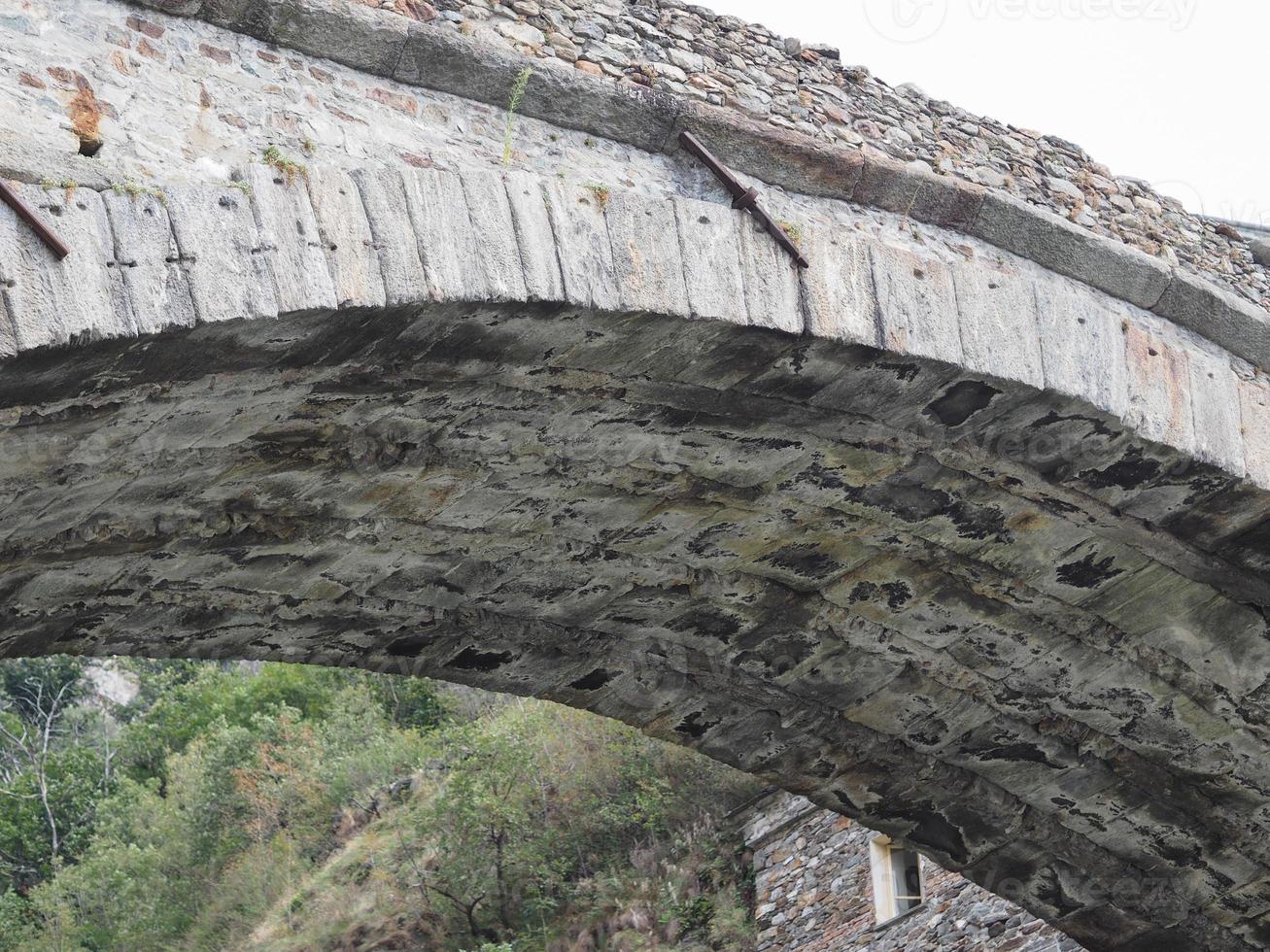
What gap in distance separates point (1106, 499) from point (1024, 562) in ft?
1.29

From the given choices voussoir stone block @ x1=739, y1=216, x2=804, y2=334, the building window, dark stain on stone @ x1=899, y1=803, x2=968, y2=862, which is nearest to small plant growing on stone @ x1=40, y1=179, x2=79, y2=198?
voussoir stone block @ x1=739, y1=216, x2=804, y2=334

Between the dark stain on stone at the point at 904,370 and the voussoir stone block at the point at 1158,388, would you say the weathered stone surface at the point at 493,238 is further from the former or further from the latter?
the voussoir stone block at the point at 1158,388

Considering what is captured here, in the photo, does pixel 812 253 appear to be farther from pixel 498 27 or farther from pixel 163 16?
pixel 163 16

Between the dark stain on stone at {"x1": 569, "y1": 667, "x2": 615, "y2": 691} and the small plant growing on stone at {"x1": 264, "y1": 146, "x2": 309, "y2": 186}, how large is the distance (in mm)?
2385

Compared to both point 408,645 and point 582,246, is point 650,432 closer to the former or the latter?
point 582,246

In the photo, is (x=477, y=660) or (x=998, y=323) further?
(x=477, y=660)

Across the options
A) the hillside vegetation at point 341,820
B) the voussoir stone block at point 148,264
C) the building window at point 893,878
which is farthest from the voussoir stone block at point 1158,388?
the hillside vegetation at point 341,820

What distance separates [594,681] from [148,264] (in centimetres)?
265

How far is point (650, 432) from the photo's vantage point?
425 cm

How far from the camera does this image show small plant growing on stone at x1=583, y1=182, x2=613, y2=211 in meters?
3.68

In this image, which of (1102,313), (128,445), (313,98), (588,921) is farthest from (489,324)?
(588,921)

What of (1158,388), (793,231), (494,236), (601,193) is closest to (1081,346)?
(1158,388)

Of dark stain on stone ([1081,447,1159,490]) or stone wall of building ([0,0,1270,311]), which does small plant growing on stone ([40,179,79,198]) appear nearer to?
stone wall of building ([0,0,1270,311])

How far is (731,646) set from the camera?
5293mm
